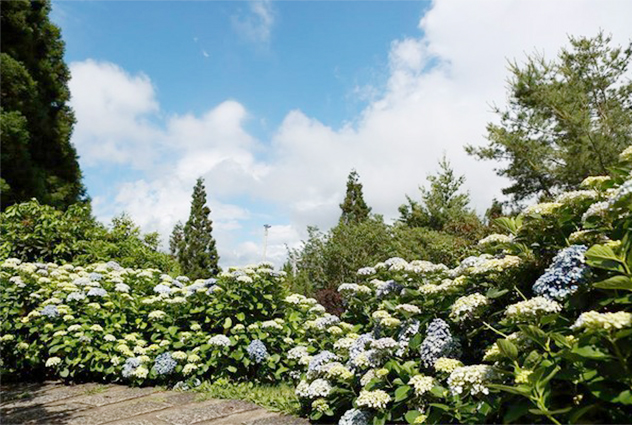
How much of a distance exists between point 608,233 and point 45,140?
45.9 feet

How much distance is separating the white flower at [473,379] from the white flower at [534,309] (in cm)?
Result: 27

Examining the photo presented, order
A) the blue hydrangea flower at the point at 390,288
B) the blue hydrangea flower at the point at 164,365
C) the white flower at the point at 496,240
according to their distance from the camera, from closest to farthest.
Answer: the white flower at the point at 496,240 < the blue hydrangea flower at the point at 390,288 < the blue hydrangea flower at the point at 164,365

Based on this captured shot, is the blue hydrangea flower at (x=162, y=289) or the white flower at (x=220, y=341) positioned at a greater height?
the blue hydrangea flower at (x=162, y=289)

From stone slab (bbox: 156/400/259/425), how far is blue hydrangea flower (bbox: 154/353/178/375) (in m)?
0.67

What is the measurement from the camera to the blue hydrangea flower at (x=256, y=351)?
12.9ft

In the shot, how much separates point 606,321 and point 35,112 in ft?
42.5

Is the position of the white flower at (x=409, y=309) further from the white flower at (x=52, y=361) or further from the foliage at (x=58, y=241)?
the foliage at (x=58, y=241)

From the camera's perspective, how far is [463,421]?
1.97 metres

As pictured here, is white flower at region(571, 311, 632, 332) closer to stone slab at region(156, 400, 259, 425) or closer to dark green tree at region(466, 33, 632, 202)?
stone slab at region(156, 400, 259, 425)

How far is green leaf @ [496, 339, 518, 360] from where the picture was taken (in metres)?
1.66

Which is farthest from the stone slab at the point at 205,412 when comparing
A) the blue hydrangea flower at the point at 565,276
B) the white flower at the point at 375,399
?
the blue hydrangea flower at the point at 565,276

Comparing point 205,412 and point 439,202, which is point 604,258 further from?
point 439,202

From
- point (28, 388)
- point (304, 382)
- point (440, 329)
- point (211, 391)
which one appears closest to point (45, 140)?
point (28, 388)

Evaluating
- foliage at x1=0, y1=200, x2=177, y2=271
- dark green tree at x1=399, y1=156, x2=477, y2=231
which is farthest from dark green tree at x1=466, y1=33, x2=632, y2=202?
foliage at x1=0, y1=200, x2=177, y2=271
